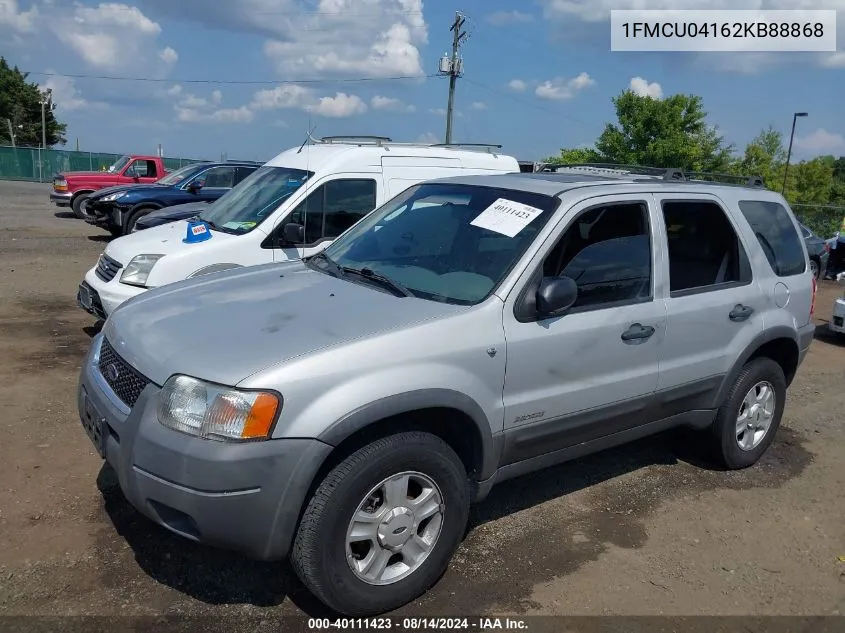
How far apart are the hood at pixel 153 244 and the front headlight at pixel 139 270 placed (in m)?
0.08

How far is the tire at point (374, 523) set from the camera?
286 cm

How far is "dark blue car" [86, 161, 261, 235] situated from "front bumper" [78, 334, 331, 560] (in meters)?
11.2

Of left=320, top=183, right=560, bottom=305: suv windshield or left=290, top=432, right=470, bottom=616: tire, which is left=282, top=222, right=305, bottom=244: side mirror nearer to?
left=320, top=183, right=560, bottom=305: suv windshield

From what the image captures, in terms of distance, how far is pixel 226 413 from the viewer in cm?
274

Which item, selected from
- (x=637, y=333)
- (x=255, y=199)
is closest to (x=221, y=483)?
(x=637, y=333)

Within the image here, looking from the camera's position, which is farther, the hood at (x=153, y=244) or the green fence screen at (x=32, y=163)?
the green fence screen at (x=32, y=163)

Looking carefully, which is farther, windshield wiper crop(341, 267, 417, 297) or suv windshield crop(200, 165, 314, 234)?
suv windshield crop(200, 165, 314, 234)

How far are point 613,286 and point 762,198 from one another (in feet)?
5.82

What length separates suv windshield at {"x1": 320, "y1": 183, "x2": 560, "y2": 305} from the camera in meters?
3.59

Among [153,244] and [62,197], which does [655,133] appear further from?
[153,244]

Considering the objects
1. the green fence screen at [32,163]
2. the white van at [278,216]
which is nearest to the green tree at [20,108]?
the green fence screen at [32,163]

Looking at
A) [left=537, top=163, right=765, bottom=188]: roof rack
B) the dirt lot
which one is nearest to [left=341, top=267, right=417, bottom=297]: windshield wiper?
the dirt lot

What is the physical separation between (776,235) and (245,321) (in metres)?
3.63

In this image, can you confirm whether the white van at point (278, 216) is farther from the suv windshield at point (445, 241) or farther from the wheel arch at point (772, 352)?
the wheel arch at point (772, 352)
